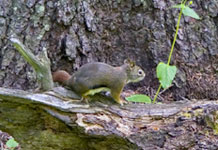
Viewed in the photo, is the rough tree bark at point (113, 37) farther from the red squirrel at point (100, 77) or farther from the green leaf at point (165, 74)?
the green leaf at point (165, 74)

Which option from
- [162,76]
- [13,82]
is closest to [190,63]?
[162,76]

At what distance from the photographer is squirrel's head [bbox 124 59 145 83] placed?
3.00m

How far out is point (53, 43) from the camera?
9.90ft

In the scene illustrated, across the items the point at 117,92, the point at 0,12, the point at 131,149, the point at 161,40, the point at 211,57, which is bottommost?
the point at 131,149

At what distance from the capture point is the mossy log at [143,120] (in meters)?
2.26

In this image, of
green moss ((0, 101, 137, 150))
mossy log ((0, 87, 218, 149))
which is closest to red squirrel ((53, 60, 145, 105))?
mossy log ((0, 87, 218, 149))

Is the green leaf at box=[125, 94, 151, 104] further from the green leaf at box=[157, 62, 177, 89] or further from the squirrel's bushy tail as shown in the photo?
the squirrel's bushy tail

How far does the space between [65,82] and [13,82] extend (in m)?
0.59

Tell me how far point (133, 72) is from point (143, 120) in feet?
2.35

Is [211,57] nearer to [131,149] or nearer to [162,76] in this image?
[162,76]

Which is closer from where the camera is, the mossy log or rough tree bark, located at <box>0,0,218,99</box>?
the mossy log

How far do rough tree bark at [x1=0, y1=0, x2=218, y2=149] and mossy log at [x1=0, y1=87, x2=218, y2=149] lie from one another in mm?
712

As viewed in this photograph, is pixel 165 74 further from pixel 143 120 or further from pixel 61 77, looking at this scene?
pixel 61 77

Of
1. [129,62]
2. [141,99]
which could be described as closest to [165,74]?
[141,99]
